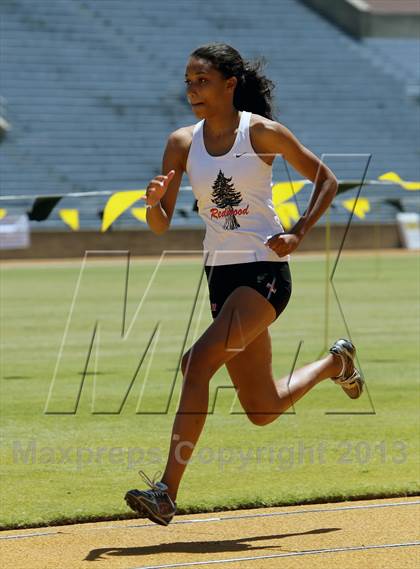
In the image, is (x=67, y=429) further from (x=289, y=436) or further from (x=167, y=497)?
(x=167, y=497)

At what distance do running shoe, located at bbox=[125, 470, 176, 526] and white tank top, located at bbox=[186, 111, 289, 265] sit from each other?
1.12 m

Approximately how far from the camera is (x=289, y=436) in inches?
335

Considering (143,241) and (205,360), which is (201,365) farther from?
(143,241)

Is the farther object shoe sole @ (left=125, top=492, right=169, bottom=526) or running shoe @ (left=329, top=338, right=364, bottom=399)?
running shoe @ (left=329, top=338, right=364, bottom=399)

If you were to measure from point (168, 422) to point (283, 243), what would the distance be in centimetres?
386

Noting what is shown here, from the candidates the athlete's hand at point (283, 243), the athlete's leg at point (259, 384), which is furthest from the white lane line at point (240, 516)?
the athlete's hand at point (283, 243)

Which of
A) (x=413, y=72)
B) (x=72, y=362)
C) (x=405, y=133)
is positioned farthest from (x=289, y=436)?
(x=413, y=72)

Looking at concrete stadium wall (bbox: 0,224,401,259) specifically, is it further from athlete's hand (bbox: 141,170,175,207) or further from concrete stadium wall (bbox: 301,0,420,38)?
athlete's hand (bbox: 141,170,175,207)

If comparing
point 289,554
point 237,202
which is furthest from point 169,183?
point 289,554

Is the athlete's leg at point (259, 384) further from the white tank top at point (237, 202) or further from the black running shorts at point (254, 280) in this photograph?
the white tank top at point (237, 202)

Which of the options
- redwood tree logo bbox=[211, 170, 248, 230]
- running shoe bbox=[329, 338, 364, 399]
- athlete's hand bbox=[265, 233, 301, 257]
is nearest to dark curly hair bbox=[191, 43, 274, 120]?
redwood tree logo bbox=[211, 170, 248, 230]

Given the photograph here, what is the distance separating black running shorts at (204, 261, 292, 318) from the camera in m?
5.75

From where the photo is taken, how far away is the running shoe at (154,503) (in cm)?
528

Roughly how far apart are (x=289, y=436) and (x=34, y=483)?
2.13 meters
